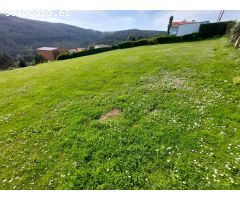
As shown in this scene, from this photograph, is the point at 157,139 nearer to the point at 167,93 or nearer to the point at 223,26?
the point at 167,93

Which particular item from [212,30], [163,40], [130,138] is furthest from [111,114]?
[212,30]

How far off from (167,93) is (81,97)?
20.2 feet

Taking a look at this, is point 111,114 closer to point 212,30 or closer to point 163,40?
point 163,40

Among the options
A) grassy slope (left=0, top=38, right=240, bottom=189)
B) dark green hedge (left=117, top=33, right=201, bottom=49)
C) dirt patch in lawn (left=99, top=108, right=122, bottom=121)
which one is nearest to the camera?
grassy slope (left=0, top=38, right=240, bottom=189)

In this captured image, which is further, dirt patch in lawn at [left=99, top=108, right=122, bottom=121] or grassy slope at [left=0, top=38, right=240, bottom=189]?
dirt patch in lawn at [left=99, top=108, right=122, bottom=121]

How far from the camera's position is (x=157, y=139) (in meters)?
6.75

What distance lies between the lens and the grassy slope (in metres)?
5.26

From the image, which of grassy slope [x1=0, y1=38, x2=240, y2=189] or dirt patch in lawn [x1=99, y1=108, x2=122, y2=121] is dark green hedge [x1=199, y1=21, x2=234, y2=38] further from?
dirt patch in lawn [x1=99, y1=108, x2=122, y2=121]

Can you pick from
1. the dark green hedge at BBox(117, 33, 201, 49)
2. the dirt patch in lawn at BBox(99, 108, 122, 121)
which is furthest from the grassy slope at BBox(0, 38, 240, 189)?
the dark green hedge at BBox(117, 33, 201, 49)

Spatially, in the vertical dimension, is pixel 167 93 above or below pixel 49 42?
above

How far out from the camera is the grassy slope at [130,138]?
526cm

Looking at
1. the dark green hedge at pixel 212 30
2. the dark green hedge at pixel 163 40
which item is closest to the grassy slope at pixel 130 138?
the dark green hedge at pixel 163 40

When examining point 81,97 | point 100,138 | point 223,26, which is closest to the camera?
point 100,138

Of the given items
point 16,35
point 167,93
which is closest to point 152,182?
point 167,93
